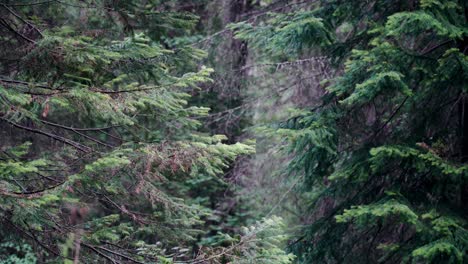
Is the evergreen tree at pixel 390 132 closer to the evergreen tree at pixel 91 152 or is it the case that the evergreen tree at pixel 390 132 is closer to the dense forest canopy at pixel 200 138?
the dense forest canopy at pixel 200 138

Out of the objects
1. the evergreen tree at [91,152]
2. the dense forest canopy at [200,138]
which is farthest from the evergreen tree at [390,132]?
the evergreen tree at [91,152]

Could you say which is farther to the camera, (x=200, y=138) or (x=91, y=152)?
(x=200, y=138)

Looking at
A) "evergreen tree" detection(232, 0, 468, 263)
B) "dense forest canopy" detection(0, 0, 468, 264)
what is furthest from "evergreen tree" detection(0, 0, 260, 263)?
"evergreen tree" detection(232, 0, 468, 263)

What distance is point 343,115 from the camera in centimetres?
715

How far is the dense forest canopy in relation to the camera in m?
5.09

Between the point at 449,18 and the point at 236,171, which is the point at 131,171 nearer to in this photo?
the point at 449,18

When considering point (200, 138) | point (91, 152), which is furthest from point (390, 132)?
point (91, 152)

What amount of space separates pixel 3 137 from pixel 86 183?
238cm

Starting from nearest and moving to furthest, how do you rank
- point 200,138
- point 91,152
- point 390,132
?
point 91,152 → point 200,138 → point 390,132

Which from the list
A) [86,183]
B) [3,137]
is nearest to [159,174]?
[86,183]

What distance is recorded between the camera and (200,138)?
5852 millimetres

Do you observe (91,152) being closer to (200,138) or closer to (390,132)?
(200,138)

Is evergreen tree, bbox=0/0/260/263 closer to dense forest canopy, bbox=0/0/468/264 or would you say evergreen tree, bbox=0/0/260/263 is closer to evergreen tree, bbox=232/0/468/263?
dense forest canopy, bbox=0/0/468/264

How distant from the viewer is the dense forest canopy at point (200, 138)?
16.7 feet
